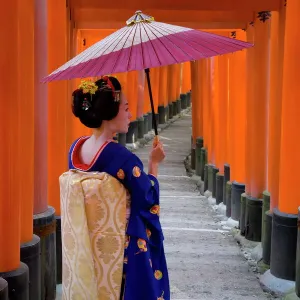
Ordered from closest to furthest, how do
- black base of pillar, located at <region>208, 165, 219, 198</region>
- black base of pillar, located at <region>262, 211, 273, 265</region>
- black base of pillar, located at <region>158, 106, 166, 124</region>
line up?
black base of pillar, located at <region>262, 211, 273, 265</region>
black base of pillar, located at <region>208, 165, 219, 198</region>
black base of pillar, located at <region>158, 106, 166, 124</region>

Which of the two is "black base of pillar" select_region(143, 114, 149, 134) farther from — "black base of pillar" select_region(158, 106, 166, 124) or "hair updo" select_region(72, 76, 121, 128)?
"hair updo" select_region(72, 76, 121, 128)

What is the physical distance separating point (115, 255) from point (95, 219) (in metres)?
0.20

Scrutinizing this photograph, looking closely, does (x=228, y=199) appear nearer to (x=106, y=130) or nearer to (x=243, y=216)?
(x=243, y=216)

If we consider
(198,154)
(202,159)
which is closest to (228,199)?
(202,159)

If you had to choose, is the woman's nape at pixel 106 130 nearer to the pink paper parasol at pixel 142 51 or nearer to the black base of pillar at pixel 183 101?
the pink paper parasol at pixel 142 51

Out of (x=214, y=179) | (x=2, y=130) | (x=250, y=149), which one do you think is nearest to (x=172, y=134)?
(x=214, y=179)

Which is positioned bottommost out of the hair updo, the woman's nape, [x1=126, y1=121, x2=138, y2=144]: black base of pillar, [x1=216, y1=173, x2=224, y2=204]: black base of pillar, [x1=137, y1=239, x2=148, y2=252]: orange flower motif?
[x1=216, y1=173, x2=224, y2=204]: black base of pillar

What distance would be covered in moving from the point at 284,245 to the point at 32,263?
2.38 m

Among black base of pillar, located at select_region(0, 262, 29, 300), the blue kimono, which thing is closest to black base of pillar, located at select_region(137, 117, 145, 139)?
black base of pillar, located at select_region(0, 262, 29, 300)

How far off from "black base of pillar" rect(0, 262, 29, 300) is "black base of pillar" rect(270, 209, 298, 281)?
253 cm

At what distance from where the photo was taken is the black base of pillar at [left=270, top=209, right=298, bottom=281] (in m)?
5.50

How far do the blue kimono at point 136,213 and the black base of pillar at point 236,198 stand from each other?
5.29 m

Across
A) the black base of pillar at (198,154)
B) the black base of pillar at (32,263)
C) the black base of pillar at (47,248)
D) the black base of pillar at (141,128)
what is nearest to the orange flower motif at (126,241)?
the black base of pillar at (32,263)

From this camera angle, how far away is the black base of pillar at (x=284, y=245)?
18.0 feet
